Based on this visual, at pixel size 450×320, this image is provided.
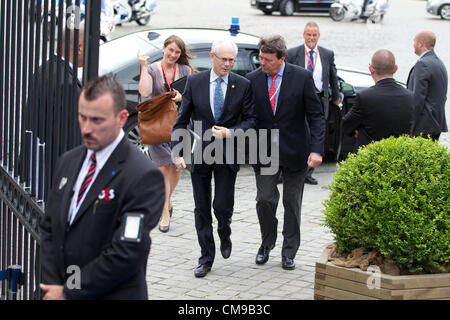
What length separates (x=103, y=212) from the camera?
358 centimetres

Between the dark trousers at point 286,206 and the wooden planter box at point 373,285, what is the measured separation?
1.61 metres

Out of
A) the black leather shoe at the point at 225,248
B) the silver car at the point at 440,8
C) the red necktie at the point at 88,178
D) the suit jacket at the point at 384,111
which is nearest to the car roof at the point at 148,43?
the black leather shoe at the point at 225,248

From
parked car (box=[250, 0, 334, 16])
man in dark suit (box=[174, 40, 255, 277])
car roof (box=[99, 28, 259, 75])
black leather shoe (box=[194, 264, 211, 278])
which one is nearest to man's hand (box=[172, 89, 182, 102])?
man in dark suit (box=[174, 40, 255, 277])

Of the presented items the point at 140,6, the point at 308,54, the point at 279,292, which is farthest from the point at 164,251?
the point at 140,6

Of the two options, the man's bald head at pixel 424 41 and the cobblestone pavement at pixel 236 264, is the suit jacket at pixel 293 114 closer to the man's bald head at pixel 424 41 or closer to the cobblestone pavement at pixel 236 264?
the cobblestone pavement at pixel 236 264

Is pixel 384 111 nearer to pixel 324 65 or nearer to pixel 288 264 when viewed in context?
pixel 288 264

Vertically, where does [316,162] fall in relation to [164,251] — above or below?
above

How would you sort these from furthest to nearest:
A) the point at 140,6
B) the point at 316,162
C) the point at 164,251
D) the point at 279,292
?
the point at 140,6 < the point at 164,251 < the point at 316,162 < the point at 279,292

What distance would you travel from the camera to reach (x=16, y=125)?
5.15 metres

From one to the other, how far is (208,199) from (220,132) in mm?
698

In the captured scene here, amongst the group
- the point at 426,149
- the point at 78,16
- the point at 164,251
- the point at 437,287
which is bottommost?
the point at 164,251
